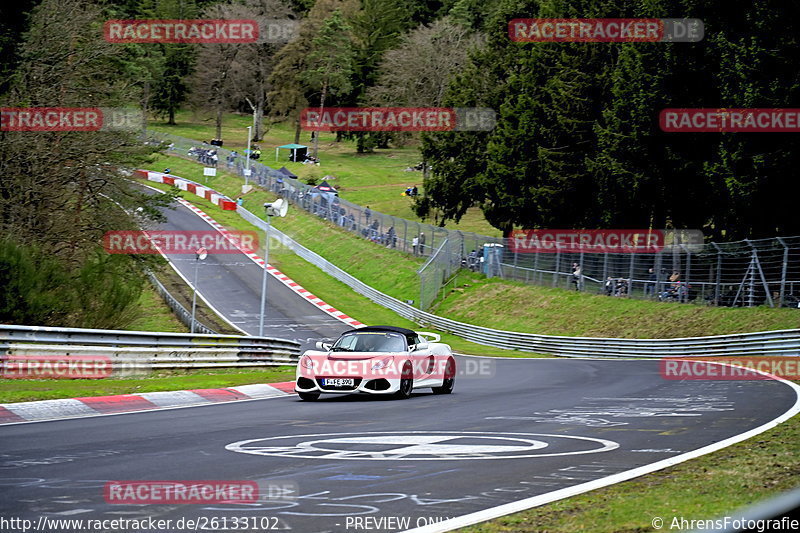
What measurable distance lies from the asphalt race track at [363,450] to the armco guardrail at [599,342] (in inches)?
466

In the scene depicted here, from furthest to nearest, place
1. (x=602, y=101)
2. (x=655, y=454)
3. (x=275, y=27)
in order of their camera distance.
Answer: (x=275, y=27)
(x=602, y=101)
(x=655, y=454)

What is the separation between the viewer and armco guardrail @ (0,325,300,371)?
17141 millimetres

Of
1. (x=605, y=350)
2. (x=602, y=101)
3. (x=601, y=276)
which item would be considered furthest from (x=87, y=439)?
(x=602, y=101)

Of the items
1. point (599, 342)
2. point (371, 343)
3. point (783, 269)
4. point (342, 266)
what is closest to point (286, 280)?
point (342, 266)

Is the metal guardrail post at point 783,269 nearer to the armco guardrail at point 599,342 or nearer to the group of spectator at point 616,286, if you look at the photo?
the armco guardrail at point 599,342

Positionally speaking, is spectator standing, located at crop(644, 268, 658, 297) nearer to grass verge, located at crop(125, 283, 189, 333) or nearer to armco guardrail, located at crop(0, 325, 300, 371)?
armco guardrail, located at crop(0, 325, 300, 371)

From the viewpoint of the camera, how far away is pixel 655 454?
9172mm

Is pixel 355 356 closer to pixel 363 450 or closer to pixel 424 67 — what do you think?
pixel 363 450

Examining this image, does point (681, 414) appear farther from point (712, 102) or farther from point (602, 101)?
point (602, 101)

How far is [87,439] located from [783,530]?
8.52 meters

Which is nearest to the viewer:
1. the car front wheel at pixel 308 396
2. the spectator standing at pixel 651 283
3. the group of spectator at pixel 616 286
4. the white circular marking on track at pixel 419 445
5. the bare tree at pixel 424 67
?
the white circular marking on track at pixel 419 445

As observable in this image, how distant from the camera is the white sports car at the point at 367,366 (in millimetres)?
15844

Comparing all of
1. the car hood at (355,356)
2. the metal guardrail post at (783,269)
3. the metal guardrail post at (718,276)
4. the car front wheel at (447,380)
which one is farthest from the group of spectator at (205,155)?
the car hood at (355,356)

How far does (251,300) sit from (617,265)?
19.4 metres
